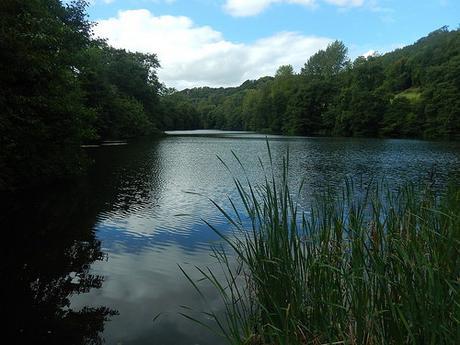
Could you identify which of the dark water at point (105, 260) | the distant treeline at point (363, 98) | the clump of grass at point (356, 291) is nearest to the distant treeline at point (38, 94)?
the dark water at point (105, 260)

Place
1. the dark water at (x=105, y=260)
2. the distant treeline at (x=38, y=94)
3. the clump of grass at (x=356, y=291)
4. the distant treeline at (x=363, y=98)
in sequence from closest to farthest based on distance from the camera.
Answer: the clump of grass at (x=356, y=291)
the dark water at (x=105, y=260)
the distant treeline at (x=38, y=94)
the distant treeline at (x=363, y=98)

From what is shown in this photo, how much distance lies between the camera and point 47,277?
24.1 ft

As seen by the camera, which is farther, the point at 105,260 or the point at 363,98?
the point at 363,98

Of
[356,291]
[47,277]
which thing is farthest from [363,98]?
[356,291]

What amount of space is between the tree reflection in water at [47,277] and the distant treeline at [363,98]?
2577 inches

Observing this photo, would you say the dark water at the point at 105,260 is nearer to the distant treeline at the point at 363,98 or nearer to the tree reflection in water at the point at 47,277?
the tree reflection in water at the point at 47,277

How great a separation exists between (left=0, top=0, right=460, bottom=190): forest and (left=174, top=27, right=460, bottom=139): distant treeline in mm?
220

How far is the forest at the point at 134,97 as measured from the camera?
12.5 meters

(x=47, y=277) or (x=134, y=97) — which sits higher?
(x=134, y=97)

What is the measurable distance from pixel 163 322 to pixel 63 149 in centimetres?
1395

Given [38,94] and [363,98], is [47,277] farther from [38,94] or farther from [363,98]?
[363,98]

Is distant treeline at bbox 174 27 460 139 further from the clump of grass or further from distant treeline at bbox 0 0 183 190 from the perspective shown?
the clump of grass

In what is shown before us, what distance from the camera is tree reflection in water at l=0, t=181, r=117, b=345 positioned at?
5.52 metres

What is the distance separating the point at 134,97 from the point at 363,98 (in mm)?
43949
